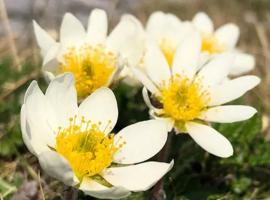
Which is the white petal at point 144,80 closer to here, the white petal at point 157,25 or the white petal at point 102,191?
the white petal at point 102,191

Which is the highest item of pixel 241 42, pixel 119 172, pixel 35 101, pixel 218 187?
pixel 35 101

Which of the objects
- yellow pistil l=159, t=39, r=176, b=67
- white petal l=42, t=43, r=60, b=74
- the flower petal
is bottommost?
yellow pistil l=159, t=39, r=176, b=67

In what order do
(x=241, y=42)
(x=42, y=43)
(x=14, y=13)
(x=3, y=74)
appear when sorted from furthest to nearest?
(x=241, y=42) < (x=14, y=13) < (x=3, y=74) < (x=42, y=43)

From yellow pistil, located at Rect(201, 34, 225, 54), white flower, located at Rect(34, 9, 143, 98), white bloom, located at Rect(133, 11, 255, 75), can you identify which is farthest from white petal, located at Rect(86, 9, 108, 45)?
yellow pistil, located at Rect(201, 34, 225, 54)

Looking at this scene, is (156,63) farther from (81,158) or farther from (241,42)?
(241,42)

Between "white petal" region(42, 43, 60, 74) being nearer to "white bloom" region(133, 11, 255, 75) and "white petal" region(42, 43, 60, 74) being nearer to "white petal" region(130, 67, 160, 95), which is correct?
"white petal" region(130, 67, 160, 95)

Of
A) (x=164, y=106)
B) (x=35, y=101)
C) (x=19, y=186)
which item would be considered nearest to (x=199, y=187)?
(x=164, y=106)

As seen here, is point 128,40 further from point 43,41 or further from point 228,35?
point 228,35
